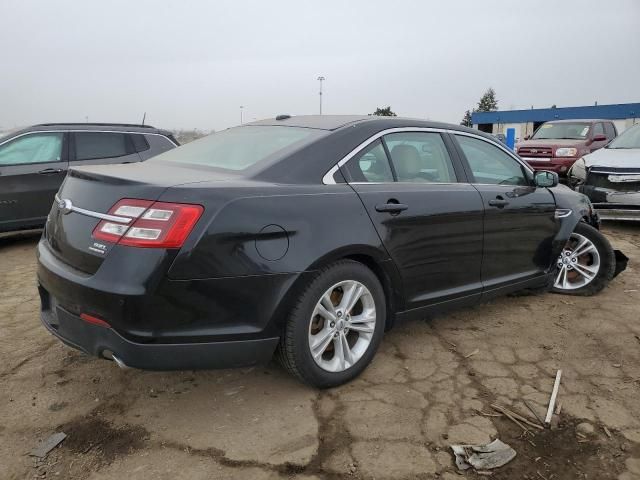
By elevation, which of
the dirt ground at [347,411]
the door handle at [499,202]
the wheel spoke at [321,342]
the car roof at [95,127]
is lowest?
the dirt ground at [347,411]

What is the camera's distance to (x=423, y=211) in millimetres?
3188

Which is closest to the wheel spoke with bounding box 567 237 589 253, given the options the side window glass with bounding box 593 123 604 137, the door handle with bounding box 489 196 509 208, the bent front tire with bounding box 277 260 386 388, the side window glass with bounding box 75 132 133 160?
the door handle with bounding box 489 196 509 208

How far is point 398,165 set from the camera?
329 cm

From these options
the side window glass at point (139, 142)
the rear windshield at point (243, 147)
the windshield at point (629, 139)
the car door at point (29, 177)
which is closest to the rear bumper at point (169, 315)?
the rear windshield at point (243, 147)

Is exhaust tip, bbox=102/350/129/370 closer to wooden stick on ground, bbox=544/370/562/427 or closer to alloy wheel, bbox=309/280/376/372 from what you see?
alloy wheel, bbox=309/280/376/372

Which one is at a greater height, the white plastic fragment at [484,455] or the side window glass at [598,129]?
the side window glass at [598,129]

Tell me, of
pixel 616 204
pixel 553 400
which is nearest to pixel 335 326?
pixel 553 400

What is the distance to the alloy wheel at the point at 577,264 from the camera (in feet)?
15.2

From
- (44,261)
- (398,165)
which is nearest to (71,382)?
(44,261)

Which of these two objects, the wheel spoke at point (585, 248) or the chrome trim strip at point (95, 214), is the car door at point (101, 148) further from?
the wheel spoke at point (585, 248)

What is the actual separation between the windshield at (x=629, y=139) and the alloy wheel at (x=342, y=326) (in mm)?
7366

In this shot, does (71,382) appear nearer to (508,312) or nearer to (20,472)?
(20,472)

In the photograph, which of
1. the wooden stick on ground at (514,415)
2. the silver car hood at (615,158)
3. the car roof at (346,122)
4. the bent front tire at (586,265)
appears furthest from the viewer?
the silver car hood at (615,158)

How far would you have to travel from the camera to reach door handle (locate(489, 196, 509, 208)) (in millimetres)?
3663
